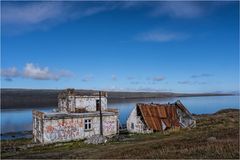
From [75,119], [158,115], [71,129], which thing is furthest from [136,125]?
[71,129]

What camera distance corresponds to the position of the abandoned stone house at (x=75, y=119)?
31.7 m

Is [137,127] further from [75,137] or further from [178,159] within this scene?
[178,159]

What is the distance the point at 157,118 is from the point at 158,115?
442 millimetres

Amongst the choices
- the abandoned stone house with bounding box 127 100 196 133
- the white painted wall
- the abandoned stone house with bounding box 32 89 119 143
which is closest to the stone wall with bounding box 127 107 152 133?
the abandoned stone house with bounding box 127 100 196 133

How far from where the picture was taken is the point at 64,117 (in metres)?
32.2

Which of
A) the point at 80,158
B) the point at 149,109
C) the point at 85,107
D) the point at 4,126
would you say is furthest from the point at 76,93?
the point at 4,126

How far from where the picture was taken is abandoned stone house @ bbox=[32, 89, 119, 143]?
3166 cm

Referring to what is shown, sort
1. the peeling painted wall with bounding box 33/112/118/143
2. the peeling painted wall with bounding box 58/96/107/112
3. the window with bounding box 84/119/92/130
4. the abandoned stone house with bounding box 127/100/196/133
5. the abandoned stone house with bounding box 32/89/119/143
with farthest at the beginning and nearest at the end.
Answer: the abandoned stone house with bounding box 127/100/196/133 < the peeling painted wall with bounding box 58/96/107/112 < the window with bounding box 84/119/92/130 < the abandoned stone house with bounding box 32/89/119/143 < the peeling painted wall with bounding box 33/112/118/143

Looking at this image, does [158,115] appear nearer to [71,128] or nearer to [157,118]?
[157,118]

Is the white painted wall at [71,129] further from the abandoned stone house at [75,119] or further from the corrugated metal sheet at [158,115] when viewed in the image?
the corrugated metal sheet at [158,115]

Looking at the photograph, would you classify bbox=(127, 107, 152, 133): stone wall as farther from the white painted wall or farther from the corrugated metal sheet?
the white painted wall

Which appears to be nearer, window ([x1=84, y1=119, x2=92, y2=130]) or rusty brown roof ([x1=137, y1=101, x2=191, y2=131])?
window ([x1=84, y1=119, x2=92, y2=130])

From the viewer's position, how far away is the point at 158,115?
123ft

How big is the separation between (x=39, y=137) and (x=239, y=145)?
21.0m
